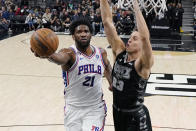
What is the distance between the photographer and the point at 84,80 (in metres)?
3.23

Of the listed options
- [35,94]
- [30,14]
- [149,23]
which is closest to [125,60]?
[35,94]

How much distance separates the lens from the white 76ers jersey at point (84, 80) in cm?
320

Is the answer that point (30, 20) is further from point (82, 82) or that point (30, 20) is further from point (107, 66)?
point (82, 82)

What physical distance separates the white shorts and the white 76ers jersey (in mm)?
64

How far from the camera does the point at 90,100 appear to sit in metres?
3.31

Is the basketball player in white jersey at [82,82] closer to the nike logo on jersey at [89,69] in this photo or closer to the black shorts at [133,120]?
the nike logo on jersey at [89,69]

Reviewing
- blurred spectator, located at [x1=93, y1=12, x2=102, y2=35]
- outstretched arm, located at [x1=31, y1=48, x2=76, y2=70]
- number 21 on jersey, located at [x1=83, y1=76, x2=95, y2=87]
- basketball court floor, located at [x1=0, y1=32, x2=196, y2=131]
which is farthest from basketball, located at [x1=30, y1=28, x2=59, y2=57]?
blurred spectator, located at [x1=93, y1=12, x2=102, y2=35]

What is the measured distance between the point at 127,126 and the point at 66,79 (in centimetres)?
81

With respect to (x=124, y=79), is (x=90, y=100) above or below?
below

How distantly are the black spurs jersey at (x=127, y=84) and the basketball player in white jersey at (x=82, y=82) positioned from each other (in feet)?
0.76

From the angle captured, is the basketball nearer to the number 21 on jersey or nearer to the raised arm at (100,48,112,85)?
the number 21 on jersey

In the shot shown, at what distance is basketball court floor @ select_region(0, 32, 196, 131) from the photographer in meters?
5.18

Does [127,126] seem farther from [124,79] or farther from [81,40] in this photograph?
[81,40]

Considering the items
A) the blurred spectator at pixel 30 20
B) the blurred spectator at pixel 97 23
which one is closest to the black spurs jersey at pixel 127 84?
the blurred spectator at pixel 97 23
